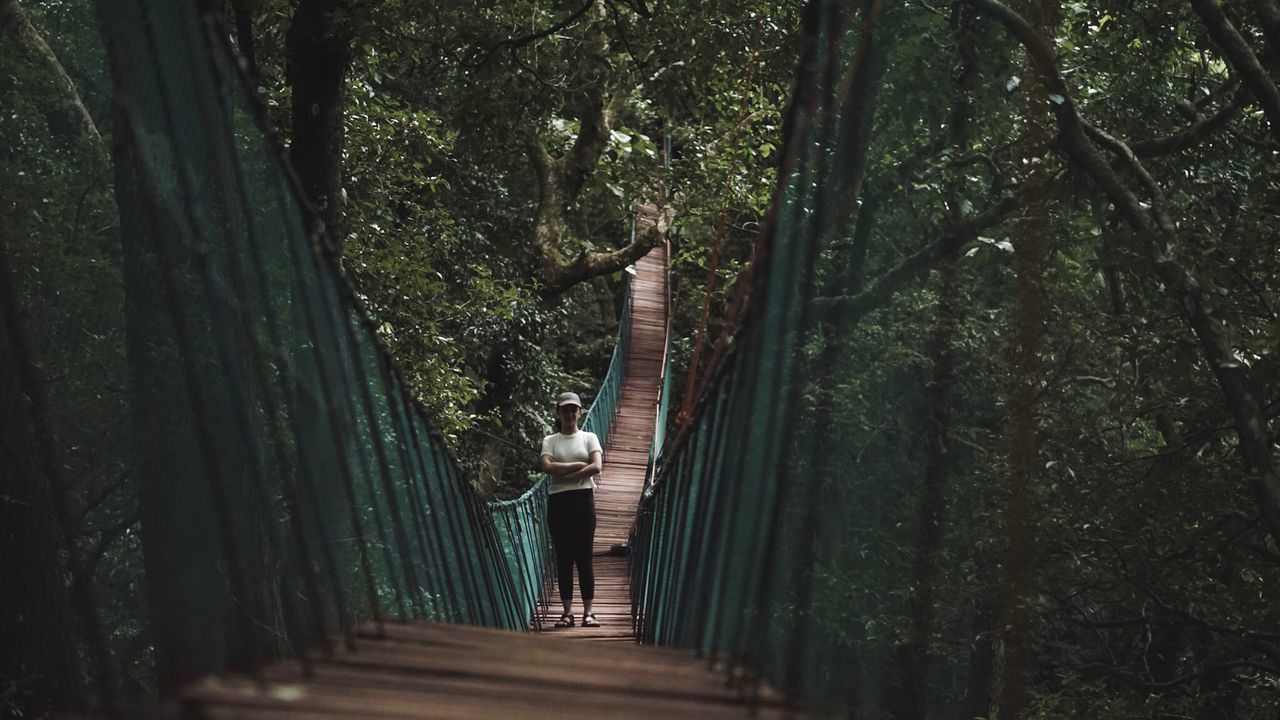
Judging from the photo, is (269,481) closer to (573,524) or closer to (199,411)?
(199,411)

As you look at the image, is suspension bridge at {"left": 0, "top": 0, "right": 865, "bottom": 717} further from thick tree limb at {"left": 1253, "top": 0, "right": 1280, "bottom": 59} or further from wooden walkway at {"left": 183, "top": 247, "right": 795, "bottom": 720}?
thick tree limb at {"left": 1253, "top": 0, "right": 1280, "bottom": 59}

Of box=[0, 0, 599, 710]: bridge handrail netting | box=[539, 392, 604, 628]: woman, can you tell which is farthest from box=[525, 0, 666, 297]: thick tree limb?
box=[0, 0, 599, 710]: bridge handrail netting

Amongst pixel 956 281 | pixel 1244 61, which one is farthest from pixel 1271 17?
pixel 956 281

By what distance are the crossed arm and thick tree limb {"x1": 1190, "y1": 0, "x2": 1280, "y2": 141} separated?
6.67ft

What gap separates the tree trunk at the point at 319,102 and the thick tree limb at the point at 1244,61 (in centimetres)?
214

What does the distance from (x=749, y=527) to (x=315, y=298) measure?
84 cm

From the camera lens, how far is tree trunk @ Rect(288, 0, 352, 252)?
12.4 feet

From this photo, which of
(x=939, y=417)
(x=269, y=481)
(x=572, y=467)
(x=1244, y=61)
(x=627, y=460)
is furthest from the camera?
(x=627, y=460)

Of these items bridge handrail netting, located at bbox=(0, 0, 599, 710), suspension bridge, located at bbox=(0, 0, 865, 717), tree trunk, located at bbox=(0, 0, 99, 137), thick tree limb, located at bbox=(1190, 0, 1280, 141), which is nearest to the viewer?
suspension bridge, located at bbox=(0, 0, 865, 717)

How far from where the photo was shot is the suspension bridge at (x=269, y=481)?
4.71 feet

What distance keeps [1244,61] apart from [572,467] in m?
2.14

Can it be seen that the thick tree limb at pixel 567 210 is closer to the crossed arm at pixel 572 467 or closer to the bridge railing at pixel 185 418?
the crossed arm at pixel 572 467

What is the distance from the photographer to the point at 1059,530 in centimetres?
419

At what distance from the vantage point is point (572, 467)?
13.9ft
